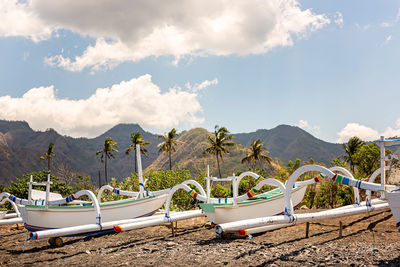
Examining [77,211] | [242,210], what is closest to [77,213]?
[77,211]

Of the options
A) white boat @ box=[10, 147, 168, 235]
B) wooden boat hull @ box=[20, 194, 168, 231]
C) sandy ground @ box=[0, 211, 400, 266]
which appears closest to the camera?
sandy ground @ box=[0, 211, 400, 266]

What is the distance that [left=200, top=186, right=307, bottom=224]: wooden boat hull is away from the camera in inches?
482

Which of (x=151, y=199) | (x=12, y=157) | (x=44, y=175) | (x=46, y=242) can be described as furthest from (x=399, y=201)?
(x=12, y=157)

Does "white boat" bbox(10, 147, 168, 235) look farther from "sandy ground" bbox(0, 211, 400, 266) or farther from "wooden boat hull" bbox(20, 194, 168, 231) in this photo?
"sandy ground" bbox(0, 211, 400, 266)

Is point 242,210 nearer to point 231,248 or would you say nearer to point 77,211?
point 231,248

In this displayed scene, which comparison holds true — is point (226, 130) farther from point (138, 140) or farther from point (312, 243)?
point (312, 243)

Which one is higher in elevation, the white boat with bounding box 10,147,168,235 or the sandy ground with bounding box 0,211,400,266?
the white boat with bounding box 10,147,168,235

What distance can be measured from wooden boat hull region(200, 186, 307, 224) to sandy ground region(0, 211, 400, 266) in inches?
31.3

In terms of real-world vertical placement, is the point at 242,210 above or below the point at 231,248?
above

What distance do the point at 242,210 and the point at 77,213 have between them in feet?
23.2

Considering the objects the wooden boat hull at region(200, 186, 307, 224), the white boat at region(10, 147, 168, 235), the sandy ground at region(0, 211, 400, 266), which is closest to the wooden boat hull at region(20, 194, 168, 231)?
the white boat at region(10, 147, 168, 235)

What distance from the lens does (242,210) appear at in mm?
12438

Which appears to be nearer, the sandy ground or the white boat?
the sandy ground

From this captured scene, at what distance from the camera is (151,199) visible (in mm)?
15945
